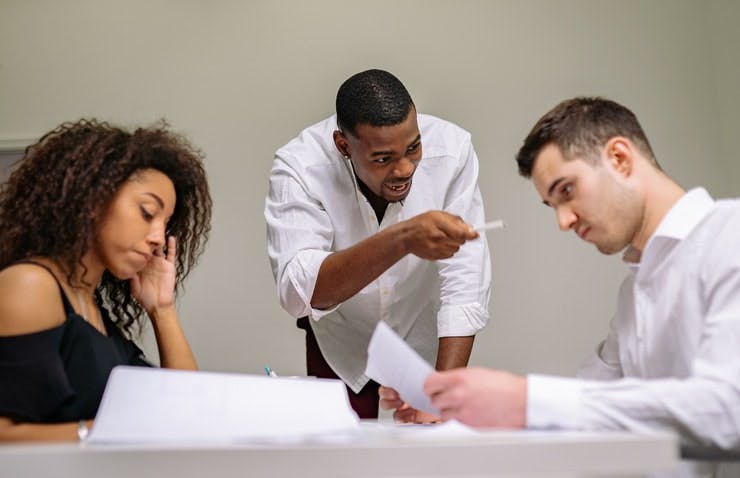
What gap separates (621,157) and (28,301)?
1094mm

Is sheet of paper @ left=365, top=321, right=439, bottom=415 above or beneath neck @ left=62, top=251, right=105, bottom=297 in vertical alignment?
beneath

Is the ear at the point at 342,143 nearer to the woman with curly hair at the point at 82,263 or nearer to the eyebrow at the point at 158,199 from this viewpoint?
the woman with curly hair at the point at 82,263

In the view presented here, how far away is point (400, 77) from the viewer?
3492mm

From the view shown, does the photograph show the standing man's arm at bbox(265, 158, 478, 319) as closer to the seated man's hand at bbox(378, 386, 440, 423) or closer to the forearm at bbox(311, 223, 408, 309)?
the forearm at bbox(311, 223, 408, 309)

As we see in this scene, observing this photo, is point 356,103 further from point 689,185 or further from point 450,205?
point 689,185

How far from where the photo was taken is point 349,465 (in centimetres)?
98

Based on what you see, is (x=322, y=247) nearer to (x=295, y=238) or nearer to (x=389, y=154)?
(x=295, y=238)

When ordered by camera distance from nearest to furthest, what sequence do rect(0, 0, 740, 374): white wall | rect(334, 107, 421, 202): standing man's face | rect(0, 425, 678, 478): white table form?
rect(0, 425, 678, 478): white table
rect(334, 107, 421, 202): standing man's face
rect(0, 0, 740, 374): white wall

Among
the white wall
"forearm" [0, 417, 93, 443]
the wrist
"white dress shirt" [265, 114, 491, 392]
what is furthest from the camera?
the white wall

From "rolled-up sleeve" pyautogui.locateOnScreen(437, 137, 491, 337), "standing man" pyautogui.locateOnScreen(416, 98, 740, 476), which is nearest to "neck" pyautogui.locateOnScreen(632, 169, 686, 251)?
"standing man" pyautogui.locateOnScreen(416, 98, 740, 476)

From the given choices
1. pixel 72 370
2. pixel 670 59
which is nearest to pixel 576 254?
pixel 670 59

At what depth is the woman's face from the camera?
1581mm

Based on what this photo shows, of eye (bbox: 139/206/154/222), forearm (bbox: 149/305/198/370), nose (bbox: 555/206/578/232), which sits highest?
nose (bbox: 555/206/578/232)

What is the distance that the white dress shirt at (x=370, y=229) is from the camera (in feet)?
7.57
